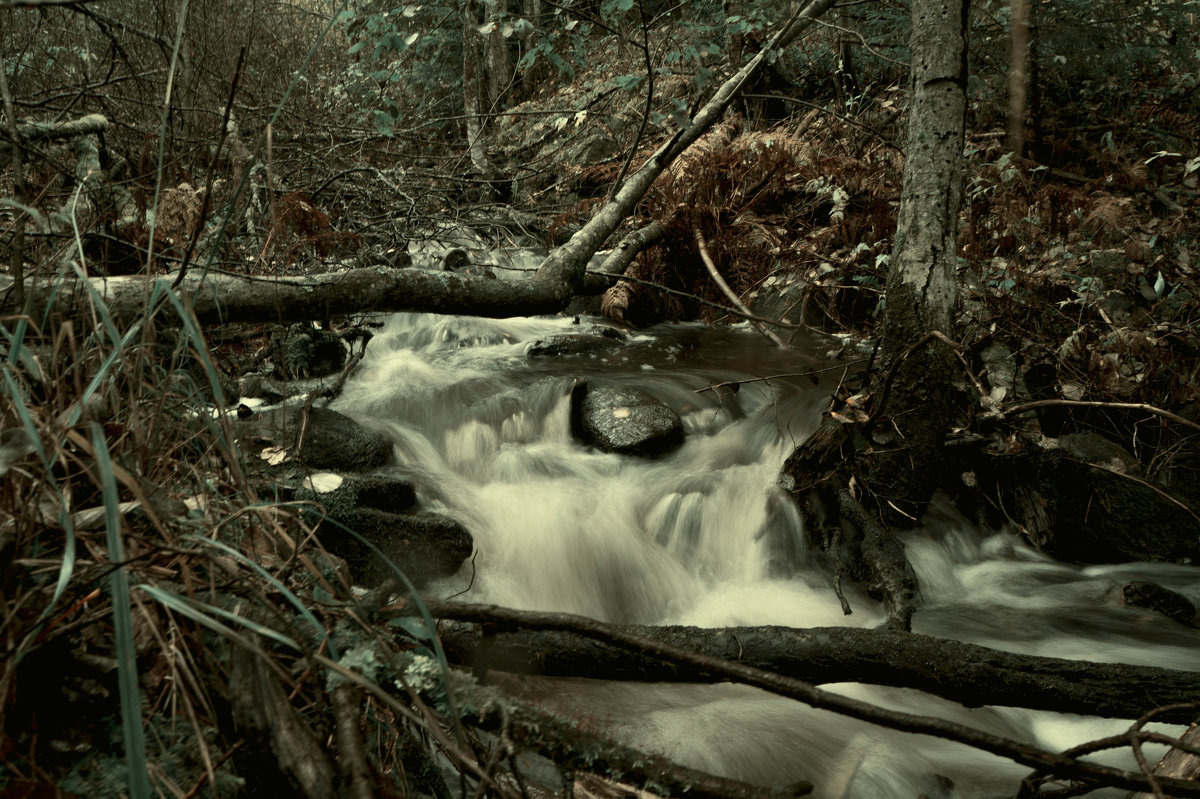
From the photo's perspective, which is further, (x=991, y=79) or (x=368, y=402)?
(x=991, y=79)

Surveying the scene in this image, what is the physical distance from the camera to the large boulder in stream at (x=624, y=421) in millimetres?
5242

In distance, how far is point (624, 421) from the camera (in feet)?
17.6

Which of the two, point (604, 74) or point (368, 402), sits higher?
point (604, 74)

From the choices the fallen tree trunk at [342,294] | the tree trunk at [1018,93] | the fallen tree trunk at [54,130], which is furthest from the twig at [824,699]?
the tree trunk at [1018,93]

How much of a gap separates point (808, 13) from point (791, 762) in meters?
3.50

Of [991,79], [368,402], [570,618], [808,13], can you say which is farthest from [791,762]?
[991,79]

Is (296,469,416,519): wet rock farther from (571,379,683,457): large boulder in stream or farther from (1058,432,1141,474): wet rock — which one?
(1058,432,1141,474): wet rock

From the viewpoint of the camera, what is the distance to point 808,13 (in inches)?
150

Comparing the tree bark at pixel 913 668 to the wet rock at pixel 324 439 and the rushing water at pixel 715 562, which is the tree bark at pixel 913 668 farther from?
the wet rock at pixel 324 439

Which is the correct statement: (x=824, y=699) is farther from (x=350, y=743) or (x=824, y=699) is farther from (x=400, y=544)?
(x=400, y=544)

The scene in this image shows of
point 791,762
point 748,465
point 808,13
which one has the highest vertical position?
point 808,13

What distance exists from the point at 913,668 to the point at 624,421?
346 cm

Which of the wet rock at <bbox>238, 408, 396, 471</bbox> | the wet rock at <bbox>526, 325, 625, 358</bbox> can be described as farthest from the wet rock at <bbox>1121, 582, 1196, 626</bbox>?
the wet rock at <bbox>526, 325, 625, 358</bbox>

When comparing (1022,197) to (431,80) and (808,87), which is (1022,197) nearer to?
(808,87)
